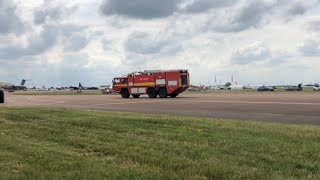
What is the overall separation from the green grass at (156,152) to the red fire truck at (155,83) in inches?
1354

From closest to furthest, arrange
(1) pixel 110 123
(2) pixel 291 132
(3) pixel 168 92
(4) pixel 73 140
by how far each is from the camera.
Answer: (4) pixel 73 140, (2) pixel 291 132, (1) pixel 110 123, (3) pixel 168 92

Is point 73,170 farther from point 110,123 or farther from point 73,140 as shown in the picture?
point 110,123

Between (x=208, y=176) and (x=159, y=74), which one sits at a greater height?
(x=159, y=74)

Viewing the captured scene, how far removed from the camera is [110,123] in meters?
15.7

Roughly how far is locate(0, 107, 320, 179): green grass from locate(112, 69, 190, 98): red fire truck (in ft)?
113

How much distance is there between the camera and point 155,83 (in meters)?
50.5

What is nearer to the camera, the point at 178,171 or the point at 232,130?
the point at 178,171

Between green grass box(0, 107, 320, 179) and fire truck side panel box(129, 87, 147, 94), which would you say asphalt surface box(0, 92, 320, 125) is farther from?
fire truck side panel box(129, 87, 147, 94)

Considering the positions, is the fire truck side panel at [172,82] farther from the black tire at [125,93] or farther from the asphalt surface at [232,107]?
the asphalt surface at [232,107]

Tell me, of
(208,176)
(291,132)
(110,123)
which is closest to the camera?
(208,176)

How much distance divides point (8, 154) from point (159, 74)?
40.9 metres

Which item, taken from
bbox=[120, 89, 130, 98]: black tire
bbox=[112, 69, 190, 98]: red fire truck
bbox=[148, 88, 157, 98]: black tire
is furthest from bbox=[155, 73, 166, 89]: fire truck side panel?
bbox=[120, 89, 130, 98]: black tire

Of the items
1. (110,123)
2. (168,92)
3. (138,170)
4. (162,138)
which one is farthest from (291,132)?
(168,92)

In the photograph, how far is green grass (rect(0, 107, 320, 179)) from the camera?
793 centimetres
